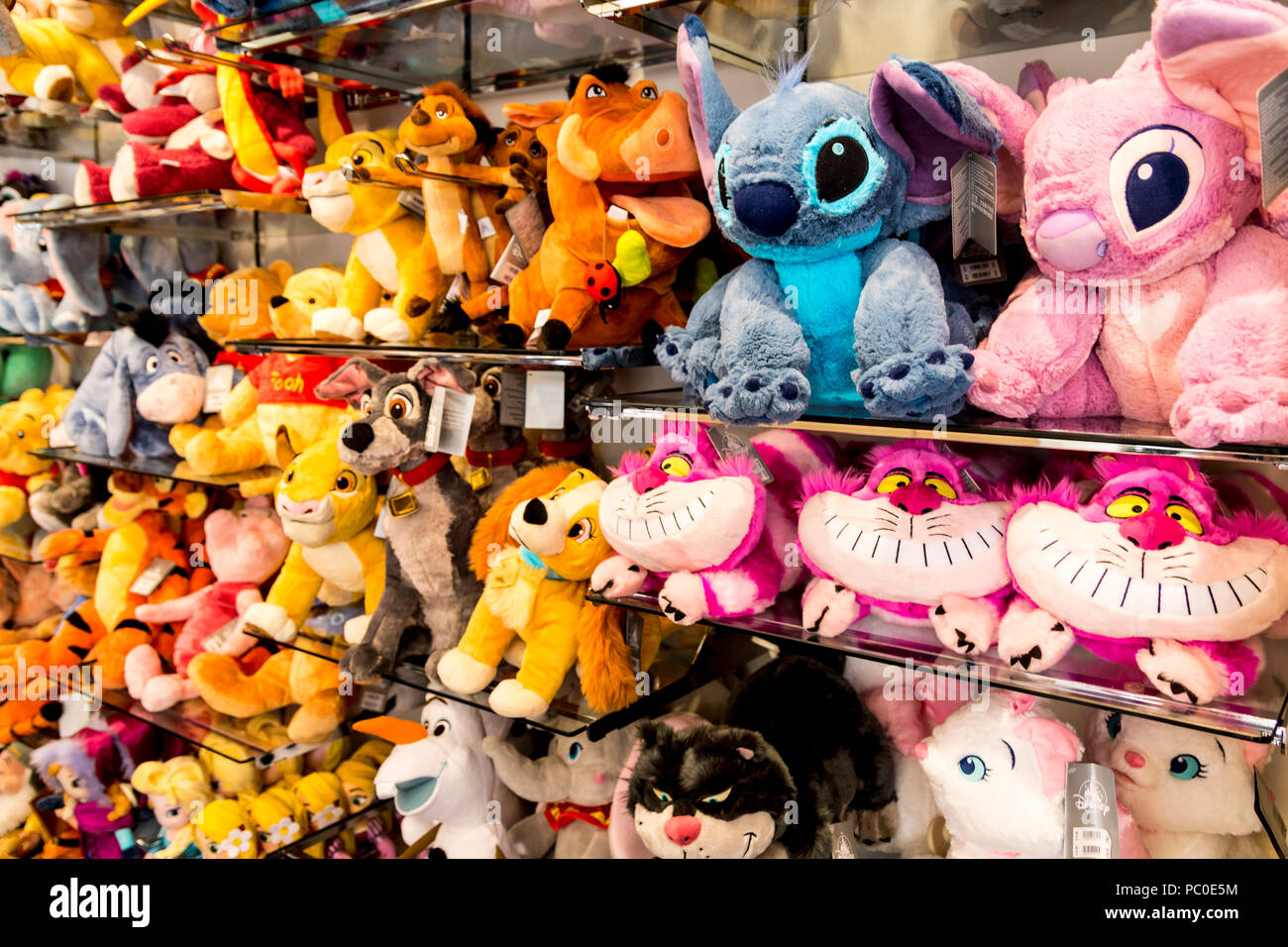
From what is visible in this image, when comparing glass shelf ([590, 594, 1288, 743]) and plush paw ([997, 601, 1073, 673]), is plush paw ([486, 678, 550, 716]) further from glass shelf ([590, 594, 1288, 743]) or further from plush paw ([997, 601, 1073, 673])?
plush paw ([997, 601, 1073, 673])

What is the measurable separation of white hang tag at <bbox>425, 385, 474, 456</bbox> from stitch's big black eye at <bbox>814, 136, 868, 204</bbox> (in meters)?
0.75

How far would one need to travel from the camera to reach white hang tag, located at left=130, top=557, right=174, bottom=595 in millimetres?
2281

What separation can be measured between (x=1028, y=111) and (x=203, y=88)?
5.96ft

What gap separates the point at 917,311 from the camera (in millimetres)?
1063

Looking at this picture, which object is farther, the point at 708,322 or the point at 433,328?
the point at 433,328

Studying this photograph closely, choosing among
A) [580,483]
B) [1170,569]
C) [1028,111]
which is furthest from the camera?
[580,483]

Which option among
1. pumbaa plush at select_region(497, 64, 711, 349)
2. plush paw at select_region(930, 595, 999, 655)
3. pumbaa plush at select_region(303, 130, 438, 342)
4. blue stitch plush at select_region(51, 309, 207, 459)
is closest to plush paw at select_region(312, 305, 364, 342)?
pumbaa plush at select_region(303, 130, 438, 342)

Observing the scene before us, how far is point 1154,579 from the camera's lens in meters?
1.00

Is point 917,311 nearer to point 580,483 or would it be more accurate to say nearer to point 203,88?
point 580,483

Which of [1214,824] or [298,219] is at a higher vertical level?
[298,219]

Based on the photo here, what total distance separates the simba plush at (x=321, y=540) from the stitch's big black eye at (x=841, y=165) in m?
1.02

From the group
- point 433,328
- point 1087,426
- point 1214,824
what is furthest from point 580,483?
point 1214,824

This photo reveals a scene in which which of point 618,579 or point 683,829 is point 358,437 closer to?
point 618,579

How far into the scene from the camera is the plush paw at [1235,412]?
0.87 meters
